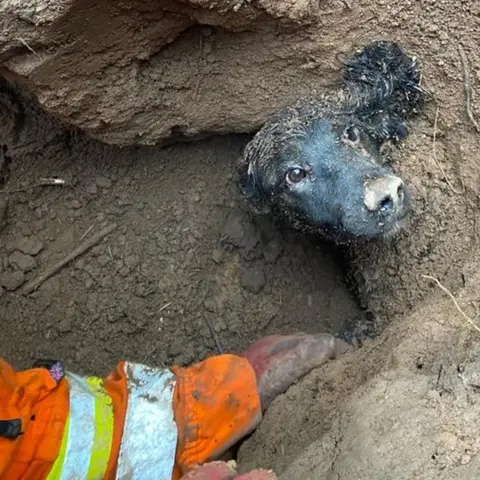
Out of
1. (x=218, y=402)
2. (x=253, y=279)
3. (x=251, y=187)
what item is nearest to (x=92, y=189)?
(x=251, y=187)

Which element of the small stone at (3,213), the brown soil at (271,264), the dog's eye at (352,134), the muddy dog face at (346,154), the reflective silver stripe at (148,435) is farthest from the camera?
the small stone at (3,213)

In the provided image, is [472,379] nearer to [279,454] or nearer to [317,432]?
[317,432]

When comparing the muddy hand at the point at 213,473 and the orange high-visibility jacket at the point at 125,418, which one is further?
the orange high-visibility jacket at the point at 125,418

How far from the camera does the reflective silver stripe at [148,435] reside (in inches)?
126

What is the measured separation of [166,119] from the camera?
3.88 meters

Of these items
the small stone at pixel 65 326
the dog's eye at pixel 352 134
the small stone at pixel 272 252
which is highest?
the dog's eye at pixel 352 134

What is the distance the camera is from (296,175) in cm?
393

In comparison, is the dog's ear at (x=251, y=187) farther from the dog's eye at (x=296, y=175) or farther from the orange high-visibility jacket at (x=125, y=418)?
the orange high-visibility jacket at (x=125, y=418)

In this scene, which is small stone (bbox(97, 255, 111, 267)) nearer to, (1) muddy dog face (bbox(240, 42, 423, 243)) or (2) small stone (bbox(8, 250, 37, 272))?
(2) small stone (bbox(8, 250, 37, 272))

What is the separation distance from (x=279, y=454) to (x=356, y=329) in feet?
3.83

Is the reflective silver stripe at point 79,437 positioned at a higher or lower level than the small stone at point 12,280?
higher

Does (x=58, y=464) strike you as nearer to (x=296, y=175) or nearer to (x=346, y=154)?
(x=296, y=175)

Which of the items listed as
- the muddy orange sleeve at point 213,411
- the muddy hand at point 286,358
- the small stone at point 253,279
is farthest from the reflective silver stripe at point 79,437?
the small stone at point 253,279

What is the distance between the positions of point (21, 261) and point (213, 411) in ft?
5.65
